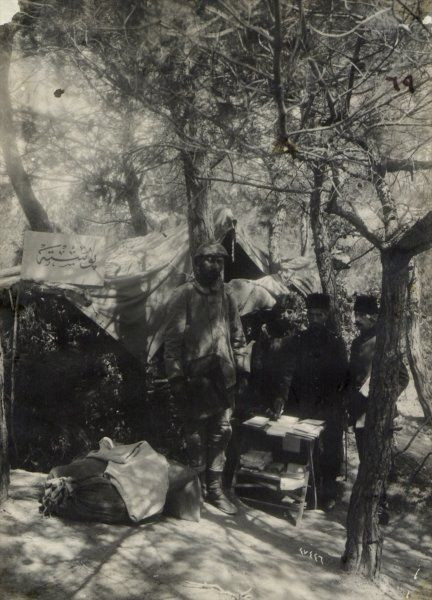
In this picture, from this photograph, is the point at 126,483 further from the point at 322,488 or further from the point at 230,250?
the point at 230,250

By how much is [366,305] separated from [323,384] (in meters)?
0.86

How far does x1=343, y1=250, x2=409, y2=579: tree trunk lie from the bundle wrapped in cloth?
138 cm

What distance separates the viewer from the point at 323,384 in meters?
5.24

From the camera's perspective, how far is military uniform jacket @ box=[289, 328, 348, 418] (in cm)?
515

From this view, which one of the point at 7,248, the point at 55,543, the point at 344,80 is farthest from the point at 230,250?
the point at 7,248

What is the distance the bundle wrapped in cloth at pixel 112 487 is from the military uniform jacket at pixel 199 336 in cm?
83

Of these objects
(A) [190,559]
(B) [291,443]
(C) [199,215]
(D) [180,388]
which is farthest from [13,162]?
(A) [190,559]

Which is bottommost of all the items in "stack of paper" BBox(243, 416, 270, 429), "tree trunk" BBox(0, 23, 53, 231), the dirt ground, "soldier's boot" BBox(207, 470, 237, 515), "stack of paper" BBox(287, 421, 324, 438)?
the dirt ground

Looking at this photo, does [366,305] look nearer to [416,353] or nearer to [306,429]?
[306,429]

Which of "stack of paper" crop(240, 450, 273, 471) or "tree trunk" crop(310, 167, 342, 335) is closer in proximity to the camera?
"stack of paper" crop(240, 450, 273, 471)

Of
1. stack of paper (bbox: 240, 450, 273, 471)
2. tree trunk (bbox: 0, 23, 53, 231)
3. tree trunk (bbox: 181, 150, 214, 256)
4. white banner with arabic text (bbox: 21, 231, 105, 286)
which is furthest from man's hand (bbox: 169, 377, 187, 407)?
tree trunk (bbox: 0, 23, 53, 231)

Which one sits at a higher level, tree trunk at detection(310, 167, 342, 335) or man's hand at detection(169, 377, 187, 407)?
tree trunk at detection(310, 167, 342, 335)

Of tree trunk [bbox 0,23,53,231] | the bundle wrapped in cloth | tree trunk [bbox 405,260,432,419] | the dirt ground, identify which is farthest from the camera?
tree trunk [bbox 0,23,53,231]

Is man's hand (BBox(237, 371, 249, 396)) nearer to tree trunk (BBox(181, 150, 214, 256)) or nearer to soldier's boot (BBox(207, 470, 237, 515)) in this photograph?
soldier's boot (BBox(207, 470, 237, 515))
